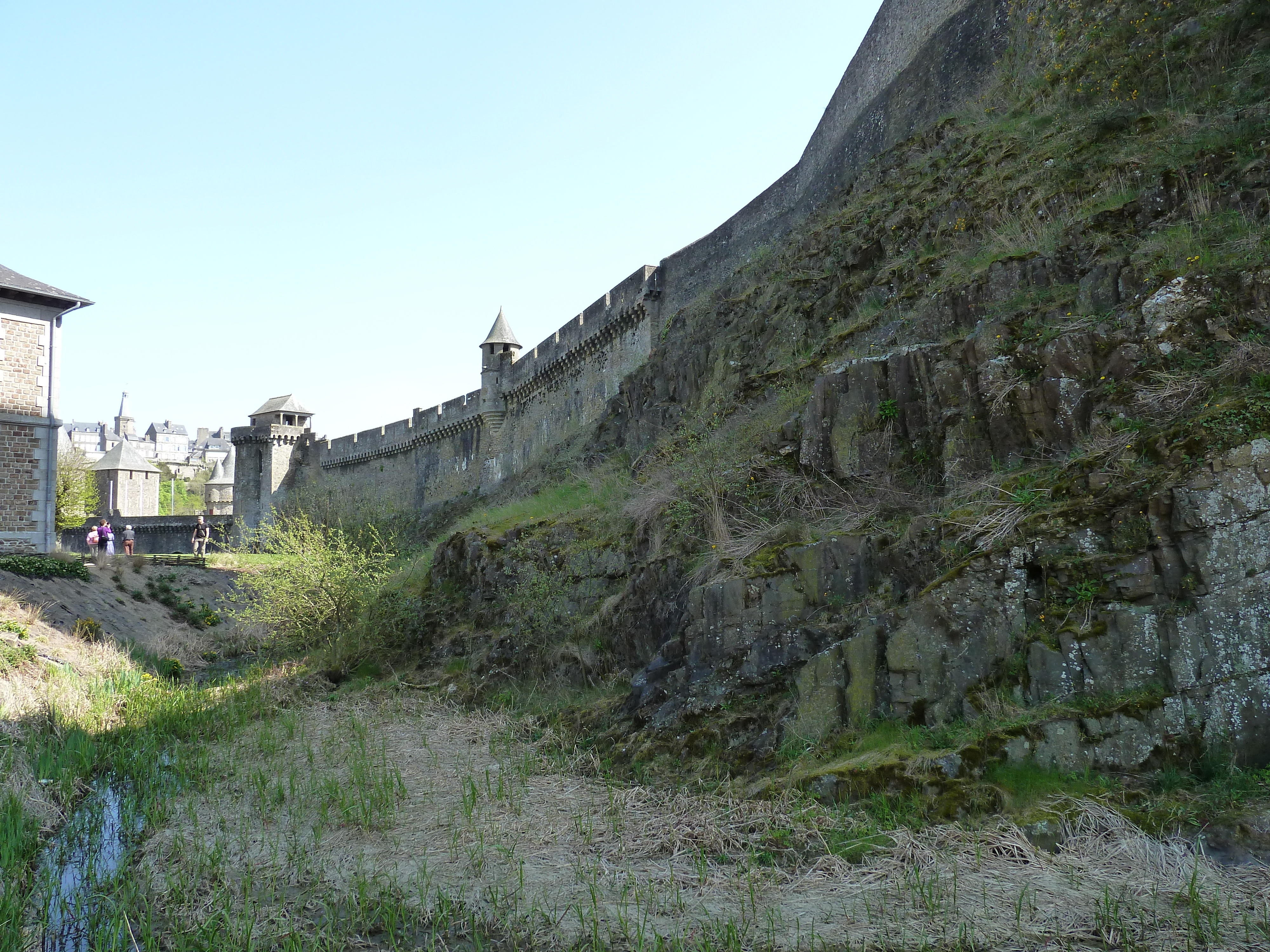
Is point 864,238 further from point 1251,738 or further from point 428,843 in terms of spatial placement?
point 428,843

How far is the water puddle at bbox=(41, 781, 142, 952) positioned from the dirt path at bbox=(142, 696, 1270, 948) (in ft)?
1.19

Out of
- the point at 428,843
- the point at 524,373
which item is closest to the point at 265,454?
the point at 524,373

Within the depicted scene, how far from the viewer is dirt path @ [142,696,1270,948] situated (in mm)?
4758

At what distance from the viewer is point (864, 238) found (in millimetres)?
13281

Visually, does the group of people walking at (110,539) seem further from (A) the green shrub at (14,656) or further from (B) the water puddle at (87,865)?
(B) the water puddle at (87,865)

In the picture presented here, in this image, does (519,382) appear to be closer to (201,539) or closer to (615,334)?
(615,334)

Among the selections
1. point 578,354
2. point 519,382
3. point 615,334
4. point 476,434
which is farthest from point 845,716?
point 476,434

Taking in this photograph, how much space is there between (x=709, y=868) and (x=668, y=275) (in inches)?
647

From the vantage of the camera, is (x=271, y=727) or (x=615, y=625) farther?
(x=271, y=727)

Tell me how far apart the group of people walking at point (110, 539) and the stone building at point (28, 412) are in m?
3.49

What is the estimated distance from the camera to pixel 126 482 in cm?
5303

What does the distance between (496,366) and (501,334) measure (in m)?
1.29

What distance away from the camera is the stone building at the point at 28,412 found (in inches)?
782

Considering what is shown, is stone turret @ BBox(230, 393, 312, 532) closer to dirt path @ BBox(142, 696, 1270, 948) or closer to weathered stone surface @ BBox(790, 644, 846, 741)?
dirt path @ BBox(142, 696, 1270, 948)
